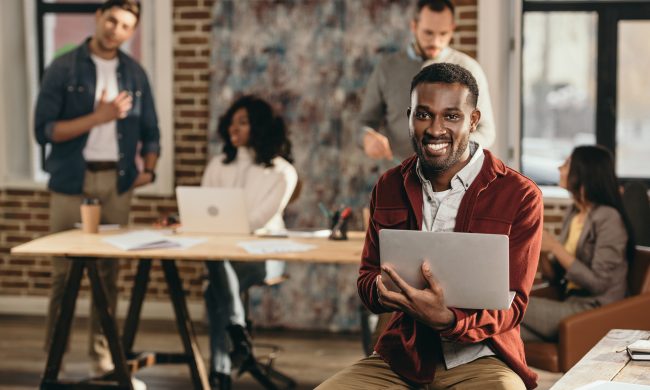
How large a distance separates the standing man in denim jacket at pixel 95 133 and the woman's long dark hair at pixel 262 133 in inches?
19.6

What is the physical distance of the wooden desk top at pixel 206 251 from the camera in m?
3.75

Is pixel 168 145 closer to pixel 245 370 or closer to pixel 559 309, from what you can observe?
pixel 245 370

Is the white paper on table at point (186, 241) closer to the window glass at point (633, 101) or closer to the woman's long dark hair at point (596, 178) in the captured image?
the woman's long dark hair at point (596, 178)

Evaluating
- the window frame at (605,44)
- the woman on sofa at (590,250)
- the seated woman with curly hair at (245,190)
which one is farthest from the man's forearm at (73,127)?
the window frame at (605,44)

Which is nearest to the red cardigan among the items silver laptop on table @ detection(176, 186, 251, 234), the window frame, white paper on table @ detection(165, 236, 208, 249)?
white paper on table @ detection(165, 236, 208, 249)

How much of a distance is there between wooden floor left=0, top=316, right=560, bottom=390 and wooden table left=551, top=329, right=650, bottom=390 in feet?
6.84

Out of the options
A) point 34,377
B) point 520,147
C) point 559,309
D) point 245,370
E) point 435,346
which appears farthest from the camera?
point 520,147

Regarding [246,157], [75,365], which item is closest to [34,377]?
[75,365]

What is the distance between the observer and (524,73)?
5.73 metres

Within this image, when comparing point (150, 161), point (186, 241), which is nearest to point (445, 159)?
point (186, 241)

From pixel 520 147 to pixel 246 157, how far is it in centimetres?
180

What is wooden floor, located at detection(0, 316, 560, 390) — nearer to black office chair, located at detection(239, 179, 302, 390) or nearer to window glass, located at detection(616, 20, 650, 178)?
black office chair, located at detection(239, 179, 302, 390)

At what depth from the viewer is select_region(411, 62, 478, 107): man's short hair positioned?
8.13 feet

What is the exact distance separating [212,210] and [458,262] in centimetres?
206
